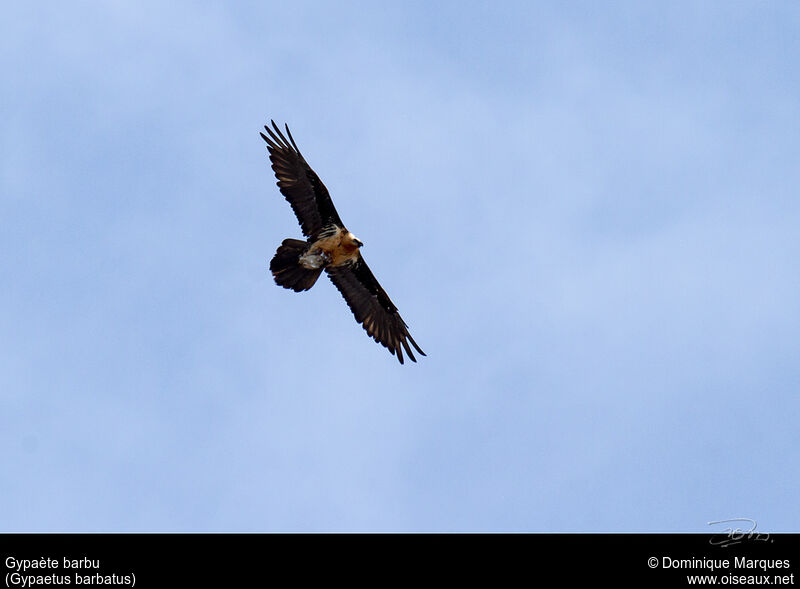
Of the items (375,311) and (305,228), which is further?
(375,311)

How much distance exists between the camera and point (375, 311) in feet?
75.4

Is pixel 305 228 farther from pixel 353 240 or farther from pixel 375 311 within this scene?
pixel 375 311

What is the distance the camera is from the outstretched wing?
21266mm

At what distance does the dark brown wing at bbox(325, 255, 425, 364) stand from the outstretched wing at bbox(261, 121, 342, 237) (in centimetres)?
161

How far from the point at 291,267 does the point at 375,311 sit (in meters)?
2.61

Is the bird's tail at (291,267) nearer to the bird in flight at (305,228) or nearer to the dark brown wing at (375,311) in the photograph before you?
the bird in flight at (305,228)

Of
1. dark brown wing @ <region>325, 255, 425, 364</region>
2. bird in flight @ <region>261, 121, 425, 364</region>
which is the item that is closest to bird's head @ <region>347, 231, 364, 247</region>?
bird in flight @ <region>261, 121, 425, 364</region>

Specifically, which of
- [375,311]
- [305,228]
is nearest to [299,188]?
[305,228]

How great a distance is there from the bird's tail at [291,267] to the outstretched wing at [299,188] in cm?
43

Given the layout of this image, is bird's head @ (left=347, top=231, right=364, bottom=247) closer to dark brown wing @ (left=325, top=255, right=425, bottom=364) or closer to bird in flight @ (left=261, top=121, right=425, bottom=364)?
bird in flight @ (left=261, top=121, right=425, bottom=364)

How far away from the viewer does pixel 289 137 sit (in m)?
21.2
